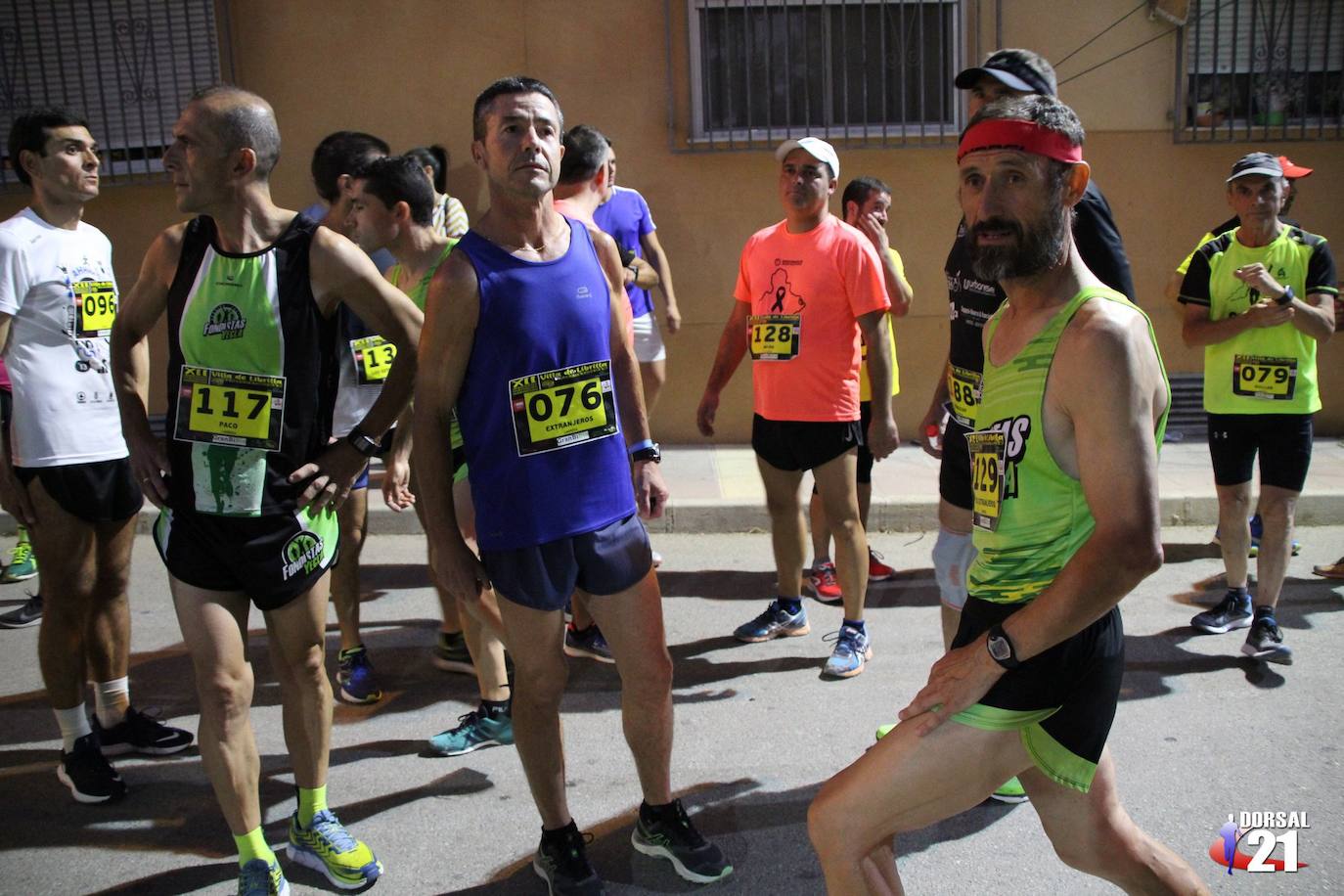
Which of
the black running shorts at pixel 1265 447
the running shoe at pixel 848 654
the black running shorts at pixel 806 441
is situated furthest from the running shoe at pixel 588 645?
the black running shorts at pixel 1265 447

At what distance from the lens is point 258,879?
320cm

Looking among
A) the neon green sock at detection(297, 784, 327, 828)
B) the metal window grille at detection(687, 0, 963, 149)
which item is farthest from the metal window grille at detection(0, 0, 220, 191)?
the neon green sock at detection(297, 784, 327, 828)

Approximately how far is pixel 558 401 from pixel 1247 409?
3.55 metres

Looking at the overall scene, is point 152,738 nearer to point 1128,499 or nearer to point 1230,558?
point 1128,499

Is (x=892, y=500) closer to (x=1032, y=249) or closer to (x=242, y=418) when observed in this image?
(x=242, y=418)

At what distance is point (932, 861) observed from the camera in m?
3.40

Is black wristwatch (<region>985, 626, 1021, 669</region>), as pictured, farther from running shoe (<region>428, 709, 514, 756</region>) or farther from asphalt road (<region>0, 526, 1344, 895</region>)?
running shoe (<region>428, 709, 514, 756</region>)

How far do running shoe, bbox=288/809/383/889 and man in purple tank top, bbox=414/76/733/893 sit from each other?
0.52 meters

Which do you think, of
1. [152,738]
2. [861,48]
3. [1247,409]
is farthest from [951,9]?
[152,738]

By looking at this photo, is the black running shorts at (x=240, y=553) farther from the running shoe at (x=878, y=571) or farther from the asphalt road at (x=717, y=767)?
the running shoe at (x=878, y=571)

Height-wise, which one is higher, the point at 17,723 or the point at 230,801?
the point at 230,801

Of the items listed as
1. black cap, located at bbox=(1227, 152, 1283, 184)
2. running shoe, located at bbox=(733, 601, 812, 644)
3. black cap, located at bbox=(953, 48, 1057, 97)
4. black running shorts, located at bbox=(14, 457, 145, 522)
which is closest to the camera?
black cap, located at bbox=(953, 48, 1057, 97)

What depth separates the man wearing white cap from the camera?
5.09 metres

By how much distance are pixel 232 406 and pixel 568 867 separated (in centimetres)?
158
